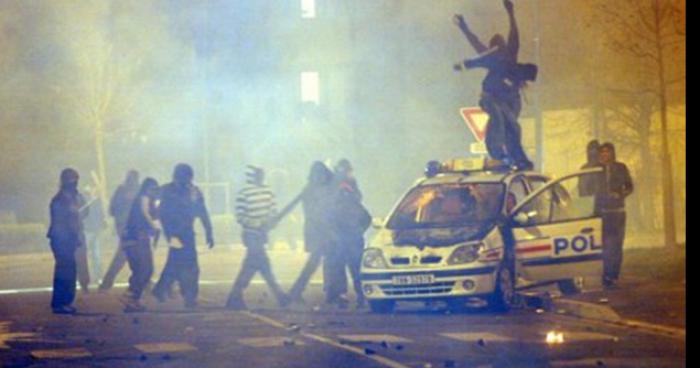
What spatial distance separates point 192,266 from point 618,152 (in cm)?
1141

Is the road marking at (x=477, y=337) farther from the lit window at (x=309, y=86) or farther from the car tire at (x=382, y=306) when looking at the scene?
the lit window at (x=309, y=86)

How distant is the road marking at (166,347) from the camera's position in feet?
30.1

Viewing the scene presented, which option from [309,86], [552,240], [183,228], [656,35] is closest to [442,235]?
[552,240]

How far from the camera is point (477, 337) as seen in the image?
9461mm

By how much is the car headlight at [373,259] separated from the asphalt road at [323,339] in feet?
1.37

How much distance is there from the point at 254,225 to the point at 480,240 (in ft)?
7.52

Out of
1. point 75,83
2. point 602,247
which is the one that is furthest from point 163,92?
point 602,247

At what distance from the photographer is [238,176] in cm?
2069

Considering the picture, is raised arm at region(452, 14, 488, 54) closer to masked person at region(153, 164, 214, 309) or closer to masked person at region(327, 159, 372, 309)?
masked person at region(327, 159, 372, 309)

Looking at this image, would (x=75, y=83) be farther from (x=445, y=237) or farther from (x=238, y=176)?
(x=445, y=237)

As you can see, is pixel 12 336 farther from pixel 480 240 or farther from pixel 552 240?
pixel 552 240

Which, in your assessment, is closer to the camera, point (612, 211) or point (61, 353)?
point (61, 353)

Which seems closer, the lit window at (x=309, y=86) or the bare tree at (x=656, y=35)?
the bare tree at (x=656, y=35)

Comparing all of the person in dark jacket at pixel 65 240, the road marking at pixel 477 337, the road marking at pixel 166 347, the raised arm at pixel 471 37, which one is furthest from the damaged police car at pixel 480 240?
the person in dark jacket at pixel 65 240
